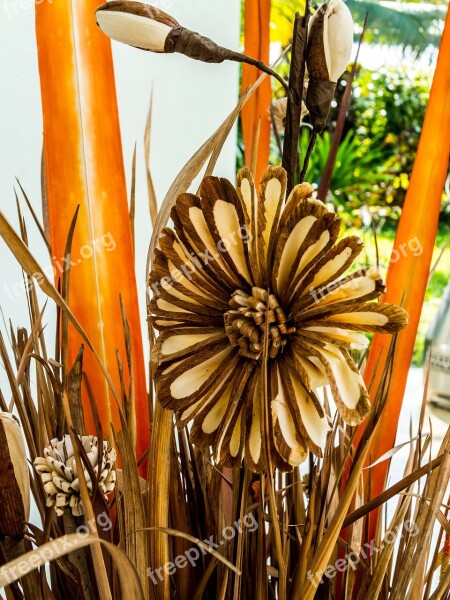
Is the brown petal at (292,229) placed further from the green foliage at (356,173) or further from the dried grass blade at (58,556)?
the green foliage at (356,173)

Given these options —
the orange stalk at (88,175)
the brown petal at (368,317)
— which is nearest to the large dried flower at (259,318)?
the brown petal at (368,317)

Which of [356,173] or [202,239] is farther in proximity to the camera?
[356,173]

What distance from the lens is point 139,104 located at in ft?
1.52

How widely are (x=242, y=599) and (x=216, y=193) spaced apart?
0.19m

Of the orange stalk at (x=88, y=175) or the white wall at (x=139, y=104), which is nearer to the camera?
the orange stalk at (x=88, y=175)

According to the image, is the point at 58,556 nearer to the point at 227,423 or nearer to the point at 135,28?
the point at 227,423

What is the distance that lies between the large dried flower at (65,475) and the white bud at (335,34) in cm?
16

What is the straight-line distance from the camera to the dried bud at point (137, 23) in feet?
0.73

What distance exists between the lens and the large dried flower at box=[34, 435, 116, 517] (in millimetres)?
234

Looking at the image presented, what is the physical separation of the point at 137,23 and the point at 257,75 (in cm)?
16

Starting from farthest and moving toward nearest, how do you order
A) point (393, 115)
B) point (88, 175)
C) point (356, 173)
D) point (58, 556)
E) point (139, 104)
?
point (393, 115) → point (356, 173) → point (139, 104) → point (88, 175) → point (58, 556)

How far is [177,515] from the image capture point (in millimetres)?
298

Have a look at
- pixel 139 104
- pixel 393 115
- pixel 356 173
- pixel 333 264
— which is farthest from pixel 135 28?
pixel 393 115

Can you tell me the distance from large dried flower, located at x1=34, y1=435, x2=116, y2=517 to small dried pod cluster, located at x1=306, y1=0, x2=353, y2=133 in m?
0.15
